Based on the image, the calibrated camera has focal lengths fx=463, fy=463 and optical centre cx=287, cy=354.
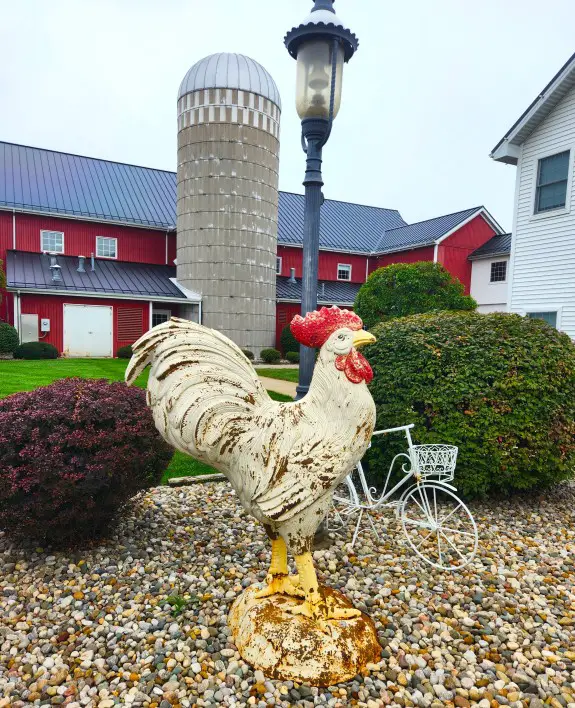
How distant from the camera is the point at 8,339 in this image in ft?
Answer: 55.0

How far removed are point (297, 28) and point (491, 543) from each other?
192 inches

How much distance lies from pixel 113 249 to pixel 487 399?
20823 mm

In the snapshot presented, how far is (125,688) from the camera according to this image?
255 centimetres

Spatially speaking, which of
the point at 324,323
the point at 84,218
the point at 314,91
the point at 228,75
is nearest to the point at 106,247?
the point at 84,218

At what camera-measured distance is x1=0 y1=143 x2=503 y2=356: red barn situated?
19188 millimetres

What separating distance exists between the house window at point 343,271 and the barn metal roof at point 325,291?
39 centimetres

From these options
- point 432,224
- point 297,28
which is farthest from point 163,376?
point 432,224

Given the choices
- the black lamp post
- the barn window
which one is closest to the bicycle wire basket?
the black lamp post

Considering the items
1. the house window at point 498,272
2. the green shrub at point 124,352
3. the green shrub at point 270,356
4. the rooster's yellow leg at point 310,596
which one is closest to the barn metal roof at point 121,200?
the house window at point 498,272

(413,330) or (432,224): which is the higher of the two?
(432,224)

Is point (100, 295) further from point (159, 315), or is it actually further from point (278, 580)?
point (278, 580)

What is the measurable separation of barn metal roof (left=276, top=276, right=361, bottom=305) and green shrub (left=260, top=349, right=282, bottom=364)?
13.0ft

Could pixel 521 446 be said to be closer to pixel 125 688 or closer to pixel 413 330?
pixel 413 330

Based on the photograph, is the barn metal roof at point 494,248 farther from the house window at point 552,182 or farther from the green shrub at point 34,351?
the green shrub at point 34,351
